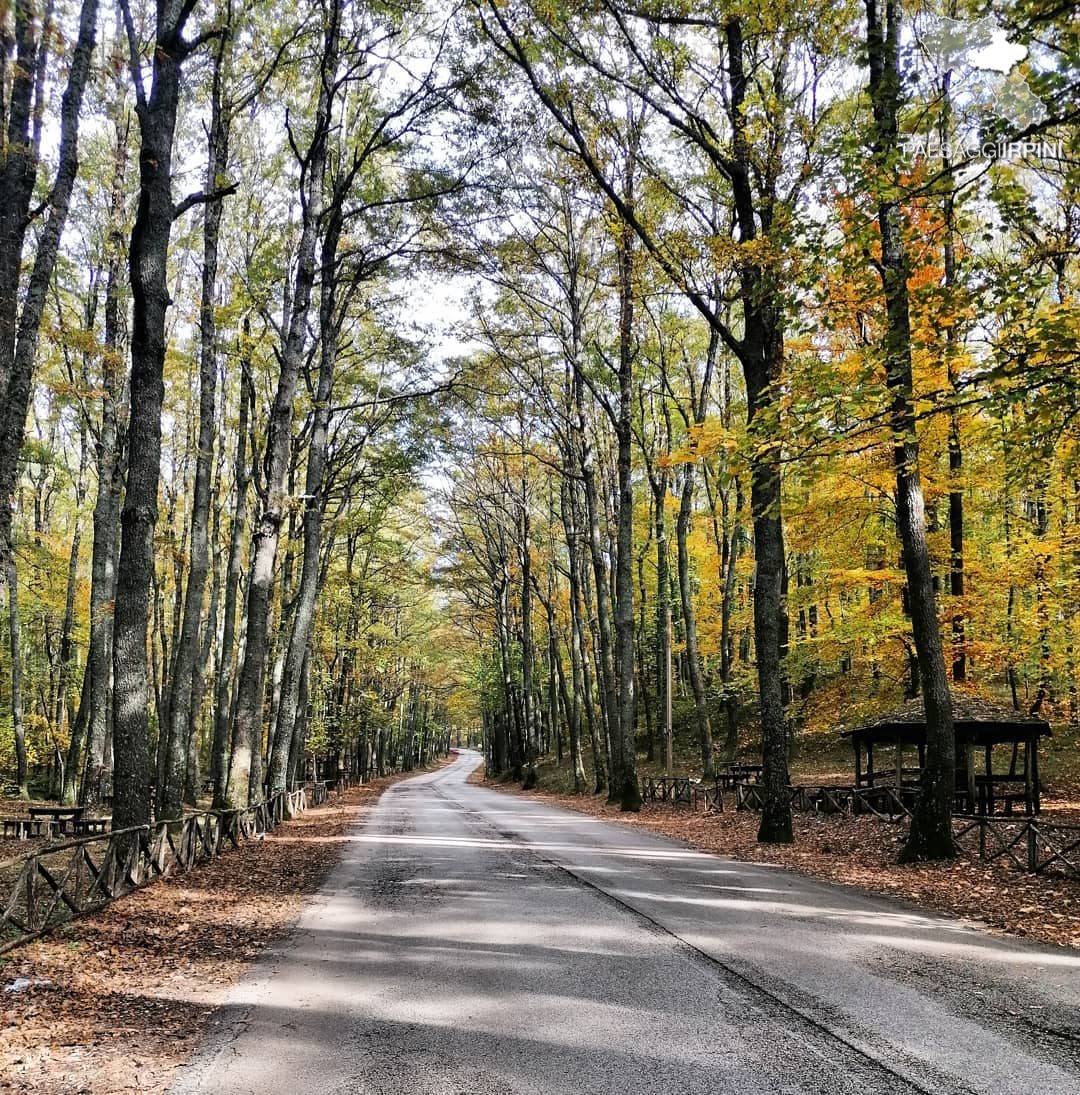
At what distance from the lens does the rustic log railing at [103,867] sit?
6.55m

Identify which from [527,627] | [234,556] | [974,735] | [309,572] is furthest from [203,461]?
[527,627]

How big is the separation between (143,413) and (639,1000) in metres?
8.54

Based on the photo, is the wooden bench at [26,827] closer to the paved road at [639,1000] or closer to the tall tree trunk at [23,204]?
the tall tree trunk at [23,204]

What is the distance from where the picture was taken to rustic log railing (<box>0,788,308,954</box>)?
655 cm

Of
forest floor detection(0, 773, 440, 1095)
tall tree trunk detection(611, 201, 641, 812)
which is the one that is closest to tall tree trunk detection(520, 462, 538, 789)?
tall tree trunk detection(611, 201, 641, 812)

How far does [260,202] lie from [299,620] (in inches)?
421

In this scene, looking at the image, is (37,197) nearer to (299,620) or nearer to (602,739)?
(299,620)

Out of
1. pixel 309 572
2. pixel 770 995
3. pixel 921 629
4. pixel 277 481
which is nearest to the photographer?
pixel 770 995

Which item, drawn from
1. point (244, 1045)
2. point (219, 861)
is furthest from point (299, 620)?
point (244, 1045)

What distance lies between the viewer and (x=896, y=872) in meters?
10.2

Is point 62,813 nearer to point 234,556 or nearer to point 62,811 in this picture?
point 62,811

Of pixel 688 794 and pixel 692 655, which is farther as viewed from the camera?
pixel 692 655

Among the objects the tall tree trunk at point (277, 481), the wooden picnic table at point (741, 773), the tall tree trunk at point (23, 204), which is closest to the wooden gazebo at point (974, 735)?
the wooden picnic table at point (741, 773)

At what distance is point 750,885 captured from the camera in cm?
913
